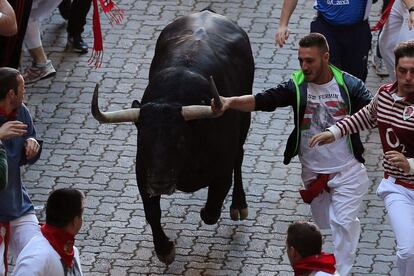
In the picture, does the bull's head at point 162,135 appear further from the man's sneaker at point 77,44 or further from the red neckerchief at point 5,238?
the man's sneaker at point 77,44

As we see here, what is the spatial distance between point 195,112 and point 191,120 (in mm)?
125

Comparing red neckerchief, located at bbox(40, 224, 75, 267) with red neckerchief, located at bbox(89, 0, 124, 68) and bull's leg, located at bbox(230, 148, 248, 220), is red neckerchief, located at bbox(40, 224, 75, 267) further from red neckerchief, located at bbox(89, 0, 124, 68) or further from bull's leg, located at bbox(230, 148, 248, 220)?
red neckerchief, located at bbox(89, 0, 124, 68)

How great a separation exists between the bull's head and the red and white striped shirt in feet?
3.94

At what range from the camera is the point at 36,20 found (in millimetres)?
14883

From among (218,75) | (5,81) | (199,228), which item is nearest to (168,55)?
(218,75)

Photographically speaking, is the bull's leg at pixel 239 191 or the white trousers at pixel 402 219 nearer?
the white trousers at pixel 402 219

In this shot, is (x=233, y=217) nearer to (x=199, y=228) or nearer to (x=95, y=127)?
(x=199, y=228)

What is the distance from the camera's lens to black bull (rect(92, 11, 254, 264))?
10.8m

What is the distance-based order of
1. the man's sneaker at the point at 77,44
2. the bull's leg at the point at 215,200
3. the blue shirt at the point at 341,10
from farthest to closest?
the man's sneaker at the point at 77,44, the blue shirt at the point at 341,10, the bull's leg at the point at 215,200

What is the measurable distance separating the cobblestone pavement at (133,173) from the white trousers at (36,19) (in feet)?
1.58

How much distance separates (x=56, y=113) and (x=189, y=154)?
359 cm

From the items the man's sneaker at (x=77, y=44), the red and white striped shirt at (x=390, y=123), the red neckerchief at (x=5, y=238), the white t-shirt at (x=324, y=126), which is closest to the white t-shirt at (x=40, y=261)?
the red neckerchief at (x=5, y=238)

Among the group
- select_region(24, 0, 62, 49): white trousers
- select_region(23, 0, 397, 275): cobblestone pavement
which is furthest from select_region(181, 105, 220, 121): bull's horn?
select_region(24, 0, 62, 49): white trousers

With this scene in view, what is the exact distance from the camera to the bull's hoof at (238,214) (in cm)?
1217
